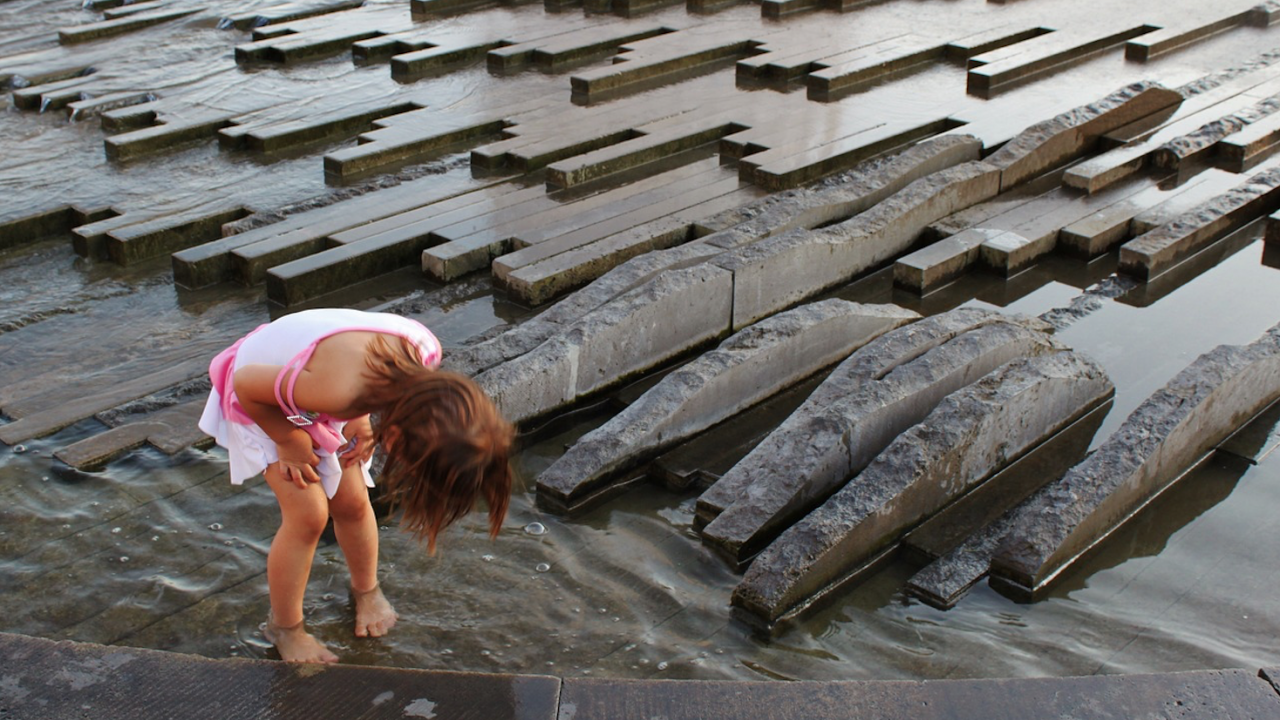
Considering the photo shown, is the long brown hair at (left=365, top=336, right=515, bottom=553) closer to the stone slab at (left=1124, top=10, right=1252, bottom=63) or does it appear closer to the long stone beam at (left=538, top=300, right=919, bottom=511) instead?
the long stone beam at (left=538, top=300, right=919, bottom=511)

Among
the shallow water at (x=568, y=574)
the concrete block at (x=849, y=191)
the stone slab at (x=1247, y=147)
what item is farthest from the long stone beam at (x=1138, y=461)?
the stone slab at (x=1247, y=147)

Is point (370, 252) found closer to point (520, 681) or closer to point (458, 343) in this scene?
point (458, 343)

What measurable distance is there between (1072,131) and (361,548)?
5.29 m

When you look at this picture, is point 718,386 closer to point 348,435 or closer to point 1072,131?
point 348,435

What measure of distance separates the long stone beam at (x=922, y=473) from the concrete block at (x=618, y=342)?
4.19ft

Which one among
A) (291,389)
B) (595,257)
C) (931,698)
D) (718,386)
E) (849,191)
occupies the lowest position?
(931,698)

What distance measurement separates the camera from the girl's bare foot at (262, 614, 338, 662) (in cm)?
352

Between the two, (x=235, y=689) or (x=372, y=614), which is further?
(x=372, y=614)

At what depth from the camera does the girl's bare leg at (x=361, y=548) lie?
352 centimetres

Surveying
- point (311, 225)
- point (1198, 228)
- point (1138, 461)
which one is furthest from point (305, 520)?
point (1198, 228)

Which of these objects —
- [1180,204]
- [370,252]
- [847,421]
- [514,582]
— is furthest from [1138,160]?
[514,582]

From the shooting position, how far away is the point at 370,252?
20.4 feet

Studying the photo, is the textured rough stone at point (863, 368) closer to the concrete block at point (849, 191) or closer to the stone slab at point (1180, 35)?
the concrete block at point (849, 191)

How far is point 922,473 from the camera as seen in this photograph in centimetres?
412
